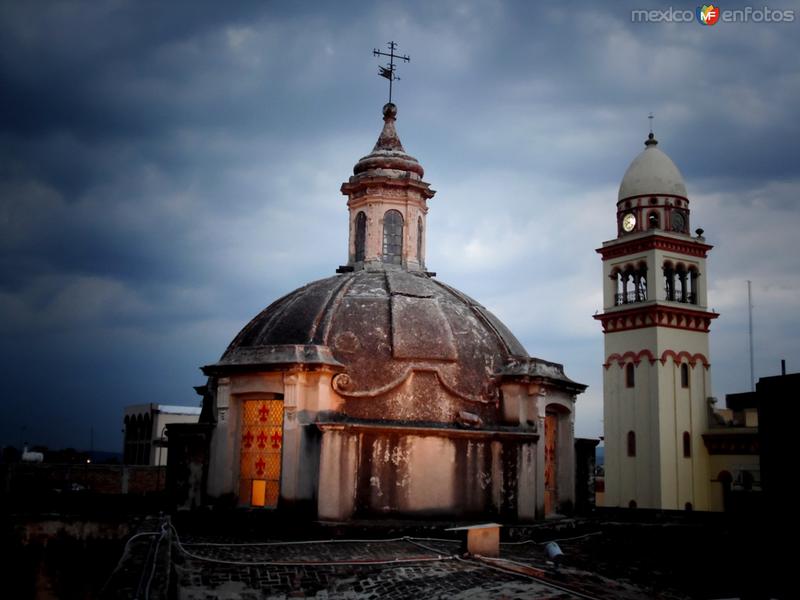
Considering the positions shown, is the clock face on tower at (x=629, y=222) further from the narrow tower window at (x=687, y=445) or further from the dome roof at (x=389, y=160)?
the dome roof at (x=389, y=160)

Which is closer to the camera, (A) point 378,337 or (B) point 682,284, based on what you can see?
(A) point 378,337

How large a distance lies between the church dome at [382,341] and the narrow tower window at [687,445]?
20.5 m

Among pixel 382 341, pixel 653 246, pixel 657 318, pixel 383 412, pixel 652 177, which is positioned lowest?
pixel 383 412

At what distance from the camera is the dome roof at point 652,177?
125 feet

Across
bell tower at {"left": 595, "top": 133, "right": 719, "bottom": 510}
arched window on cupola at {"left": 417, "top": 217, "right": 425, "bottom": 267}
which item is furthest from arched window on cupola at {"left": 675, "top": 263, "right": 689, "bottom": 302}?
arched window on cupola at {"left": 417, "top": 217, "right": 425, "bottom": 267}

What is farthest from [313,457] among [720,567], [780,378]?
[780,378]

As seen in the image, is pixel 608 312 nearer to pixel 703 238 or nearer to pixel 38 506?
pixel 703 238

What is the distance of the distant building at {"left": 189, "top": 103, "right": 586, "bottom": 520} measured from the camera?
15883 mm

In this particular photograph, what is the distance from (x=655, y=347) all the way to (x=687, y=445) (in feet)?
15.5

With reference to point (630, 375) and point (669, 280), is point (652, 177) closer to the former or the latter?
point (669, 280)

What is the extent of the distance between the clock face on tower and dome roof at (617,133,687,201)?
929mm

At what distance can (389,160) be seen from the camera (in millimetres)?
21062

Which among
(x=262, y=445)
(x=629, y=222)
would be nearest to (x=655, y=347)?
(x=629, y=222)

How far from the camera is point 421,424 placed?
1639cm
